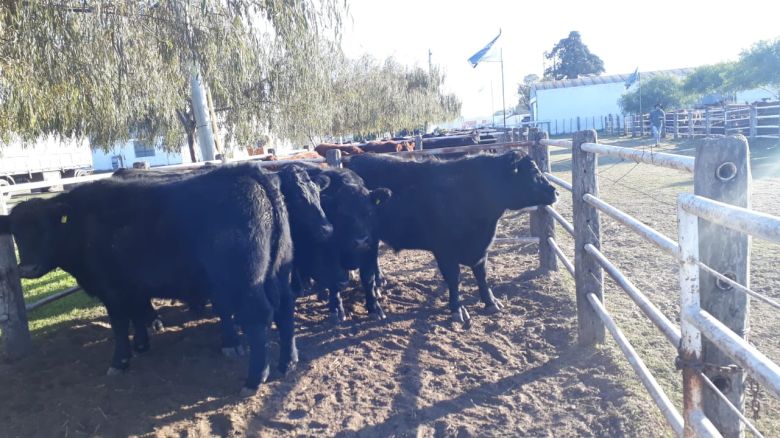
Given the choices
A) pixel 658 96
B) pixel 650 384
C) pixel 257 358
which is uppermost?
pixel 658 96

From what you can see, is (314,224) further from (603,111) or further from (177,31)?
(603,111)

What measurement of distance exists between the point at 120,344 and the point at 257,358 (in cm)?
132

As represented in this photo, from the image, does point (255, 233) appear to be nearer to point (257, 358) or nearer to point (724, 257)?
point (257, 358)

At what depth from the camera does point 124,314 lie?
15.9ft

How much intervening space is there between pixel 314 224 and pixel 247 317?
1.11 metres

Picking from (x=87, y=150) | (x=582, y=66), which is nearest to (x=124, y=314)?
(x=87, y=150)

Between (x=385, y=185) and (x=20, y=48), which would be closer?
(x=20, y=48)

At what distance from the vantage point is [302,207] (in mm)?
5098

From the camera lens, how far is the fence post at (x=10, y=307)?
5.00 m

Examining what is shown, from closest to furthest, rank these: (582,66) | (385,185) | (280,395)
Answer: (280,395) < (385,185) < (582,66)

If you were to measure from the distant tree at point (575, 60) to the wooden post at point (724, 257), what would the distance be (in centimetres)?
9401

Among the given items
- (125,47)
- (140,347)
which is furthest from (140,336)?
(125,47)

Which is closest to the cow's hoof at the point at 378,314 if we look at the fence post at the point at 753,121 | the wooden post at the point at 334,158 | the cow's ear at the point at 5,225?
the wooden post at the point at 334,158

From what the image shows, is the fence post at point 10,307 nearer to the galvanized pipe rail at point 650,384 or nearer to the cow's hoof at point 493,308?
the cow's hoof at point 493,308
